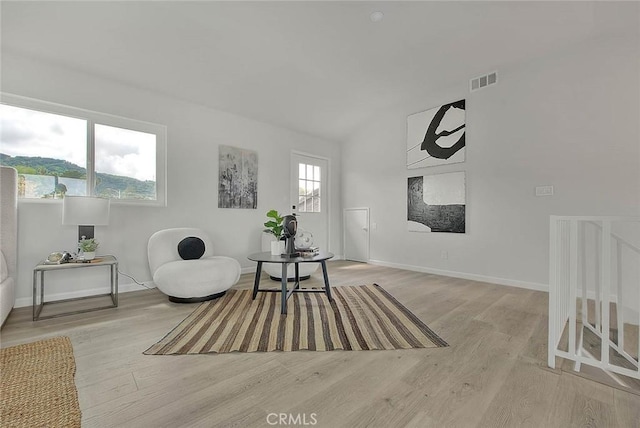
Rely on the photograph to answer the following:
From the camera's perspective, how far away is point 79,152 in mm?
2990

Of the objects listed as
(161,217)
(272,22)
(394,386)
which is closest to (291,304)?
(394,386)

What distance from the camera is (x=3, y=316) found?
2.08 m

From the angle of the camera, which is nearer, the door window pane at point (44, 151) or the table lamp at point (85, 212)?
the table lamp at point (85, 212)

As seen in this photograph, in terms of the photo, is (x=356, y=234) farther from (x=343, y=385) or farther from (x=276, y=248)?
(x=343, y=385)

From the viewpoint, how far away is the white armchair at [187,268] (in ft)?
8.80

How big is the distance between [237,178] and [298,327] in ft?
9.22

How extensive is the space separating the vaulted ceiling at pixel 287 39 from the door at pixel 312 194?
1.62m

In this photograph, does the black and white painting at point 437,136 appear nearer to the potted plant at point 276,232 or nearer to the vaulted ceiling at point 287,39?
the vaulted ceiling at point 287,39

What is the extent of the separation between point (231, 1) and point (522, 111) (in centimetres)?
360

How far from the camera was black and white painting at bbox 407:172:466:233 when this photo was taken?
394 centimetres

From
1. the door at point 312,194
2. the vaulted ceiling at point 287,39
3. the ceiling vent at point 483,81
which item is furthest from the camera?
the door at point 312,194

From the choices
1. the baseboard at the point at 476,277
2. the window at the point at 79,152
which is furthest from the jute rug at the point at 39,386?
the baseboard at the point at 476,277

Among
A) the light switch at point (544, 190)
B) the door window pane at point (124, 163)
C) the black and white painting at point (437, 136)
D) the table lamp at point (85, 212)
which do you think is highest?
the black and white painting at point (437, 136)

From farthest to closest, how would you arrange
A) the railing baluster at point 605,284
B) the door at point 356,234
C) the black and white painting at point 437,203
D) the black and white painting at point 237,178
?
the door at point 356,234 → the black and white painting at point 237,178 → the black and white painting at point 437,203 → the railing baluster at point 605,284
